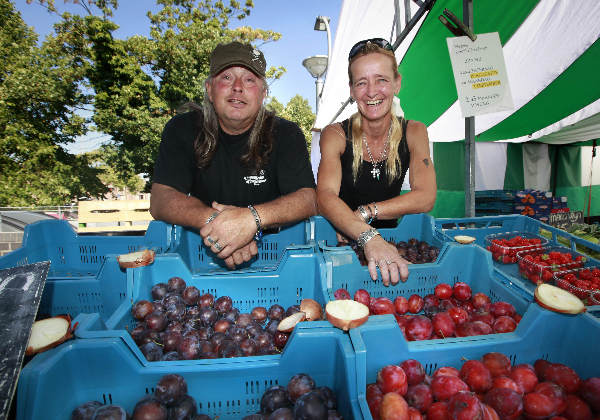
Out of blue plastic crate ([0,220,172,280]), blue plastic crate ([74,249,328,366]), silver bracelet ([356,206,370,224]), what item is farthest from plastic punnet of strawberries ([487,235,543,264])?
blue plastic crate ([0,220,172,280])

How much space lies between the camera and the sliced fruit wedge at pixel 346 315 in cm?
92

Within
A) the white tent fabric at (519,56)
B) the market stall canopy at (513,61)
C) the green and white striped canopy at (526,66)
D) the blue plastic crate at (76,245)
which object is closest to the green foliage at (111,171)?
the white tent fabric at (519,56)

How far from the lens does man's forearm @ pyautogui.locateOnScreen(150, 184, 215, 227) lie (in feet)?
5.94

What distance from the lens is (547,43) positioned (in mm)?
3793

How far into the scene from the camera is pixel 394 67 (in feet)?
7.10

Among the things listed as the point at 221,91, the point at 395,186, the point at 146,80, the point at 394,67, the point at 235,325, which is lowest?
the point at 235,325

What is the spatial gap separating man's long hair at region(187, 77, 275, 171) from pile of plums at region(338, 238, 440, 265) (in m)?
0.89

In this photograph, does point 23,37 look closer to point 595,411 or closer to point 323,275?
point 323,275

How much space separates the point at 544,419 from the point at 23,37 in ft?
56.1

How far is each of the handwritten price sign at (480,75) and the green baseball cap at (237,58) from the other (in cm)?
164

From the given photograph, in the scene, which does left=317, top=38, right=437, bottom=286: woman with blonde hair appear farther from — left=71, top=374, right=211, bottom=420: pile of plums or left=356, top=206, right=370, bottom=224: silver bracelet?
left=71, top=374, right=211, bottom=420: pile of plums

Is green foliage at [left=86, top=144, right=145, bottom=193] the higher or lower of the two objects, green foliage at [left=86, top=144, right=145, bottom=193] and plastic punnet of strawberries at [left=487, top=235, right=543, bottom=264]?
the higher

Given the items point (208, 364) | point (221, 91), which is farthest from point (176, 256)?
point (221, 91)

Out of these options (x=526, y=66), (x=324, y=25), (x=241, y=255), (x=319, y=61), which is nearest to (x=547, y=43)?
(x=526, y=66)
